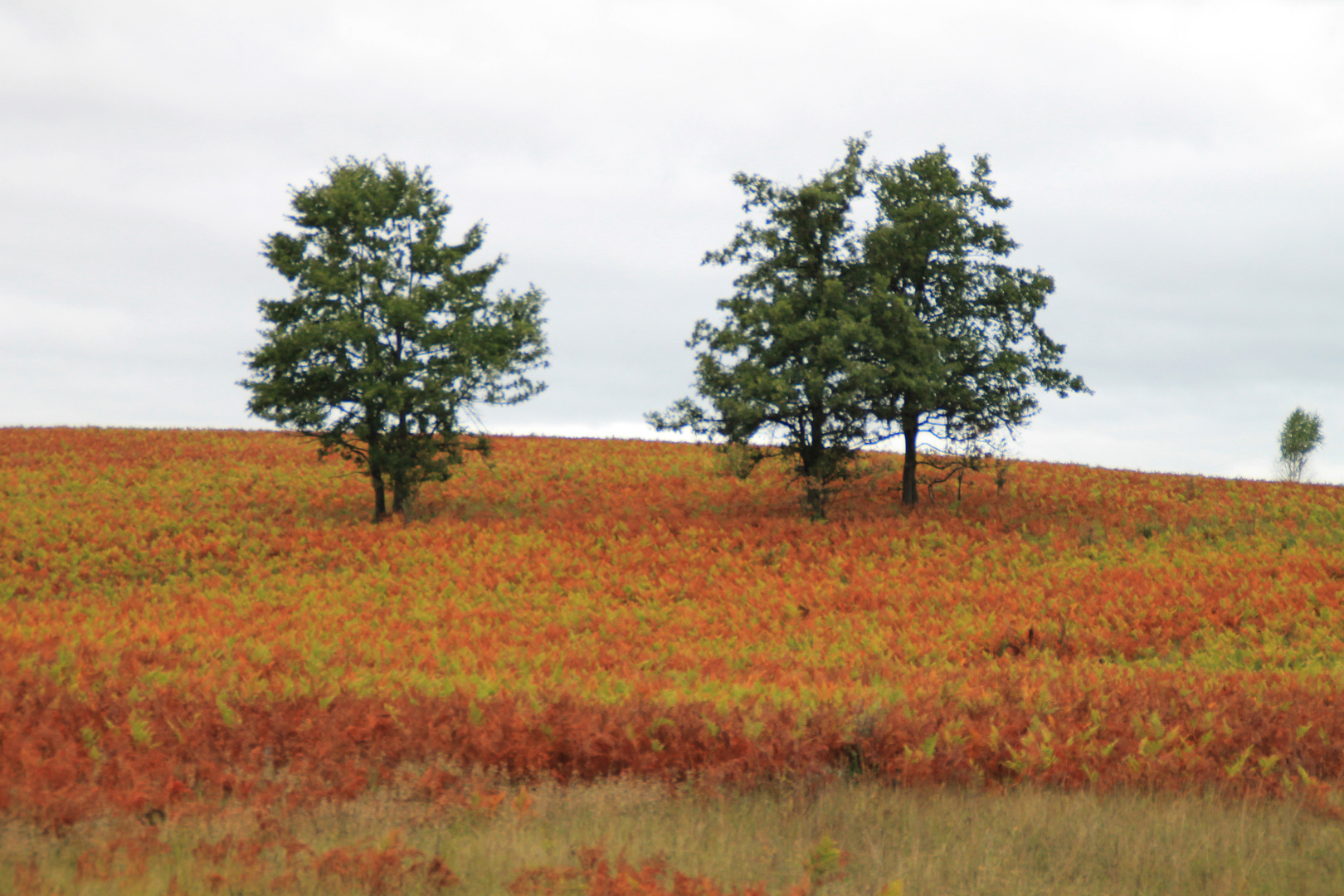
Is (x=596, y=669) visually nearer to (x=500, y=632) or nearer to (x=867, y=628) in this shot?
(x=500, y=632)

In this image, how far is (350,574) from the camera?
907 inches

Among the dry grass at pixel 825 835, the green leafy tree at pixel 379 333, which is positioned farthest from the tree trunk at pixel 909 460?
the dry grass at pixel 825 835

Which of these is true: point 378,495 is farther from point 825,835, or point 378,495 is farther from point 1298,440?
point 1298,440

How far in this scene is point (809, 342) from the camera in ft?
88.4

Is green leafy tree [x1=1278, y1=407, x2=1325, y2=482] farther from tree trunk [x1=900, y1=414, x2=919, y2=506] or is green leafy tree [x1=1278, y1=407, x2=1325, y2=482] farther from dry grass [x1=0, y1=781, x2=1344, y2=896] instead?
dry grass [x1=0, y1=781, x2=1344, y2=896]

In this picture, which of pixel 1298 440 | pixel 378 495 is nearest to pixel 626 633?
pixel 378 495

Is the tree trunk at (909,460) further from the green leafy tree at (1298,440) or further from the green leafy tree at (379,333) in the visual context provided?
the green leafy tree at (1298,440)

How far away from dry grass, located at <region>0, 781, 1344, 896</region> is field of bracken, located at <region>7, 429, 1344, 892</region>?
0.24 metres

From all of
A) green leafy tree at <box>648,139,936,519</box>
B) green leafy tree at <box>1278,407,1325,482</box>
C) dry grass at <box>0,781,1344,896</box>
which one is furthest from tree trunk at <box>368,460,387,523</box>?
green leafy tree at <box>1278,407,1325,482</box>

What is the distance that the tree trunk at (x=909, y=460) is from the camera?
2802cm

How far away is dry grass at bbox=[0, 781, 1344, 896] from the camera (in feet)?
20.2

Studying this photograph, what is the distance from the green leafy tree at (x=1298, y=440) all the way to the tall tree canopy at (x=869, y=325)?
54.7 m

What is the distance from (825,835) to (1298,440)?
7838cm

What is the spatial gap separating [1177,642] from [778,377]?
38.6ft
